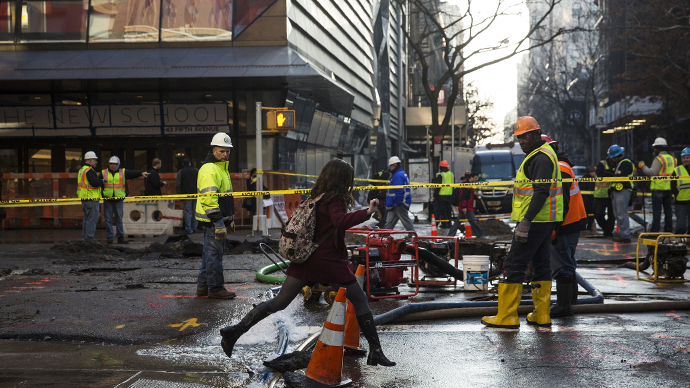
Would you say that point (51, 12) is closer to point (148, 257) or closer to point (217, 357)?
point (148, 257)

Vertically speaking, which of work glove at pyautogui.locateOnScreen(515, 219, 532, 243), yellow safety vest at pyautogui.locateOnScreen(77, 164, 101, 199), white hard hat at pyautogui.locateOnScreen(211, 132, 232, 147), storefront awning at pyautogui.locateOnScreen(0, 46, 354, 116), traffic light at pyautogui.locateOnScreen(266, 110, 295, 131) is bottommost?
work glove at pyautogui.locateOnScreen(515, 219, 532, 243)

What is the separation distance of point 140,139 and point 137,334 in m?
15.7

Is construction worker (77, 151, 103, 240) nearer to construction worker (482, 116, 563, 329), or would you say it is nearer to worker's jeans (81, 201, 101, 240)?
worker's jeans (81, 201, 101, 240)

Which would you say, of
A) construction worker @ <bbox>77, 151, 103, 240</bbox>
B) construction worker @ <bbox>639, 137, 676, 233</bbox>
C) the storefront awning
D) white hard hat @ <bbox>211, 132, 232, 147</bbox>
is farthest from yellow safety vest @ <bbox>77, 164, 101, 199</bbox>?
construction worker @ <bbox>639, 137, 676, 233</bbox>

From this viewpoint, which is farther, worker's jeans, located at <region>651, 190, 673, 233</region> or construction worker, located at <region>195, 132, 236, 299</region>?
worker's jeans, located at <region>651, 190, 673, 233</region>

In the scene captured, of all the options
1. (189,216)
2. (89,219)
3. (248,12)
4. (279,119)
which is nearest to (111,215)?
(89,219)

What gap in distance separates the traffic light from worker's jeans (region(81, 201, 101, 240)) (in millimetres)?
4217

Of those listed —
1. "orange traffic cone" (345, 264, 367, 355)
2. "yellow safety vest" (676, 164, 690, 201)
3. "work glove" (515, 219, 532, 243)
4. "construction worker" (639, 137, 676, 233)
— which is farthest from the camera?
"construction worker" (639, 137, 676, 233)

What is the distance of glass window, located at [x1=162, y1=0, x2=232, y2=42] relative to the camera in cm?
1969

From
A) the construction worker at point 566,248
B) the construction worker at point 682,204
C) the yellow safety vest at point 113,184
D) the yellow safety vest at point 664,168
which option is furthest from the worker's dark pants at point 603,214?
the yellow safety vest at point 113,184

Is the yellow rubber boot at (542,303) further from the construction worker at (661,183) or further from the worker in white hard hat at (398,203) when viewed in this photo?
the construction worker at (661,183)

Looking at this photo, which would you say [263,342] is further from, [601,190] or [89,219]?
[601,190]

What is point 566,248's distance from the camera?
22.5 feet

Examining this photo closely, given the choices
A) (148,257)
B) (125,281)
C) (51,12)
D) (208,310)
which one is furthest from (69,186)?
(208,310)
